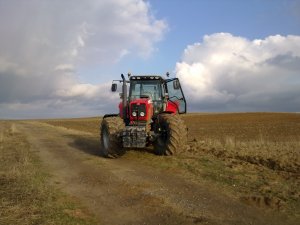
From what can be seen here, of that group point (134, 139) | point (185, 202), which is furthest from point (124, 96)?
point (185, 202)

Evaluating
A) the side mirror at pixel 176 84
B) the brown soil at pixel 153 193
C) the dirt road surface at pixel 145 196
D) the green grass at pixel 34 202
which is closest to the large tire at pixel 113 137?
the brown soil at pixel 153 193

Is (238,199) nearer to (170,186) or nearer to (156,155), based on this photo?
(170,186)

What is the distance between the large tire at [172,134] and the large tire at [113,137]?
1474 mm

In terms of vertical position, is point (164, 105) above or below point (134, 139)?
above

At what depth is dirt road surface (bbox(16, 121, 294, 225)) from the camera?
289 inches

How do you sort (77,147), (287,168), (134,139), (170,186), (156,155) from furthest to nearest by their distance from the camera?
1. (77,147)
2. (156,155)
3. (134,139)
4. (287,168)
5. (170,186)

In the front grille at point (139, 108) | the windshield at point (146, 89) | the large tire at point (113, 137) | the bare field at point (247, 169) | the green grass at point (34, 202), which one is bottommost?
the green grass at point (34, 202)

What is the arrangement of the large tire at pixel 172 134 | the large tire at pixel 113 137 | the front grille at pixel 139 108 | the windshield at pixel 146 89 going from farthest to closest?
the windshield at pixel 146 89 → the front grille at pixel 139 108 → the large tire at pixel 113 137 → the large tire at pixel 172 134

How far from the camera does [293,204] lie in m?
7.91

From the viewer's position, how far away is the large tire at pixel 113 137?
48.6 ft

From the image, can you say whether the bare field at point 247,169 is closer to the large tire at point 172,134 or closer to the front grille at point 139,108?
the large tire at point 172,134

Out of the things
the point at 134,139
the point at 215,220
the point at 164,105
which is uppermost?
the point at 164,105

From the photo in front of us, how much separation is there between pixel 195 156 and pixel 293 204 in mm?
6493

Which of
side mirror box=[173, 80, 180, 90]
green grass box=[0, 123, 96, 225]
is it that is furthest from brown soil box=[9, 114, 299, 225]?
side mirror box=[173, 80, 180, 90]
